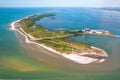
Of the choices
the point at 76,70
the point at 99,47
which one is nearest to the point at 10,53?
the point at 76,70

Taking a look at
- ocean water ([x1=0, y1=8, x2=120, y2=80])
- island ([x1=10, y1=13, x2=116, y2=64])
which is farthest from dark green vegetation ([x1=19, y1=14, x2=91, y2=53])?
ocean water ([x1=0, y1=8, x2=120, y2=80])

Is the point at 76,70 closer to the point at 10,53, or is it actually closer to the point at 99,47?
the point at 99,47

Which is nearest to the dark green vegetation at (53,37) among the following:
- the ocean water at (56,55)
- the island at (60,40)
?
the island at (60,40)

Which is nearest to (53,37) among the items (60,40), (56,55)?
(60,40)

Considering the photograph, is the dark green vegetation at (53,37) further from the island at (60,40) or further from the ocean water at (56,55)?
the ocean water at (56,55)

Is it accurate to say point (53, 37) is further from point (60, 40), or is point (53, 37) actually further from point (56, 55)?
point (56, 55)

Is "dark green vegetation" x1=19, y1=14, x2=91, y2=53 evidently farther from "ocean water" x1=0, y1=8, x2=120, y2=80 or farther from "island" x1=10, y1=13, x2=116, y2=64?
"ocean water" x1=0, y1=8, x2=120, y2=80
